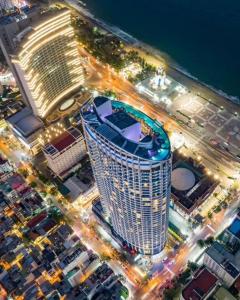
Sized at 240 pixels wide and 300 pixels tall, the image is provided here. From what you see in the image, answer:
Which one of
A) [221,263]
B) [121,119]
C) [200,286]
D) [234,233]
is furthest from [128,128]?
[234,233]

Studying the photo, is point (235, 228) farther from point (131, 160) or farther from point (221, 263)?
point (131, 160)

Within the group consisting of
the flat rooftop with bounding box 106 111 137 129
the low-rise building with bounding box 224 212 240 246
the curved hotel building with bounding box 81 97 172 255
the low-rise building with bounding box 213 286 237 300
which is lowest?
the low-rise building with bounding box 213 286 237 300

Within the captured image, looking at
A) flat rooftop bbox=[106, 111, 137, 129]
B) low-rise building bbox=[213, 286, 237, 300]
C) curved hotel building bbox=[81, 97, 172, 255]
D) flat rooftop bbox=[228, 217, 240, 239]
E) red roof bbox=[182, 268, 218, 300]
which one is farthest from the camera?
flat rooftop bbox=[228, 217, 240, 239]

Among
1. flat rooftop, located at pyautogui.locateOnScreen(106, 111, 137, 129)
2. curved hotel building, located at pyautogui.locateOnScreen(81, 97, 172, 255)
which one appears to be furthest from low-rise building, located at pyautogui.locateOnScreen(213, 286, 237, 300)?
flat rooftop, located at pyautogui.locateOnScreen(106, 111, 137, 129)

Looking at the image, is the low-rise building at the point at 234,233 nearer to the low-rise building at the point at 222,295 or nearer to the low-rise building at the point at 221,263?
the low-rise building at the point at 221,263

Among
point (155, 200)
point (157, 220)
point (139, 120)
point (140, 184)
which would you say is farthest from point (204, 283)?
point (139, 120)

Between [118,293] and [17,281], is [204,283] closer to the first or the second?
[118,293]

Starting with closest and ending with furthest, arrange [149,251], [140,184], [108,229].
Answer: [140,184] → [149,251] → [108,229]

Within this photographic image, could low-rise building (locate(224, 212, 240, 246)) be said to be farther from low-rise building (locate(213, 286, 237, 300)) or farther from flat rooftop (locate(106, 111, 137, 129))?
flat rooftop (locate(106, 111, 137, 129))
